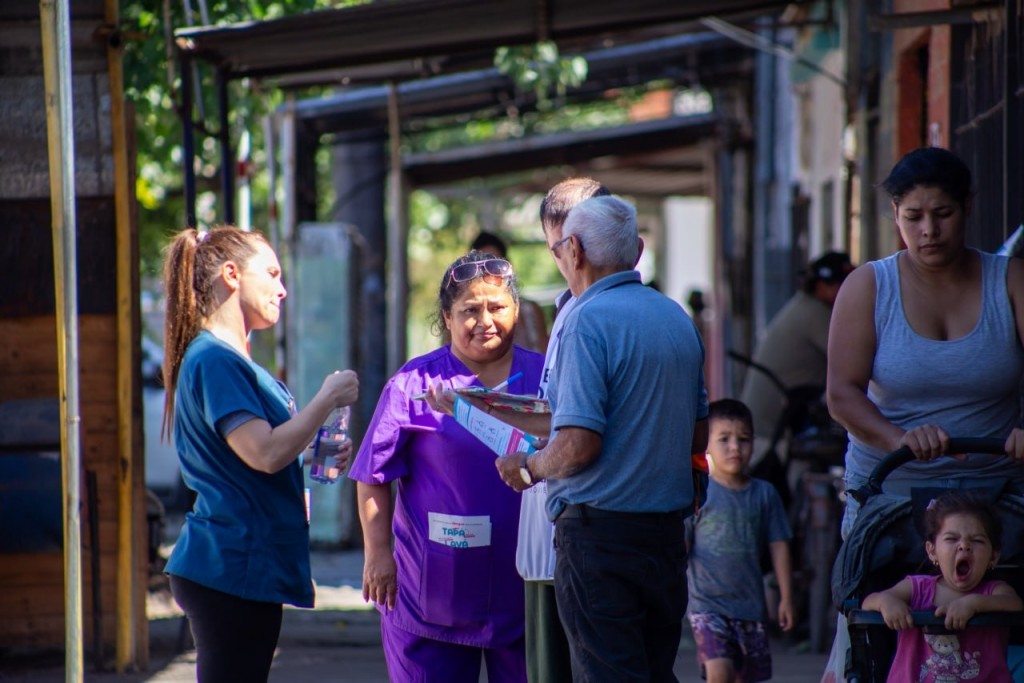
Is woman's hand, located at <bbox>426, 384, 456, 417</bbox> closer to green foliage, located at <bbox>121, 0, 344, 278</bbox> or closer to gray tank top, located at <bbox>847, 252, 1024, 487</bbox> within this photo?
gray tank top, located at <bbox>847, 252, 1024, 487</bbox>

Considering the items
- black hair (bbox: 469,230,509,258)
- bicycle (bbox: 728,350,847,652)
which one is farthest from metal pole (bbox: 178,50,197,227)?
bicycle (bbox: 728,350,847,652)

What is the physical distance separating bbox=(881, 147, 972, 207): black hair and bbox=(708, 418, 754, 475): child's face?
205cm

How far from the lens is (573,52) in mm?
12852

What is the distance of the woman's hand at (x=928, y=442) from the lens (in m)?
3.91

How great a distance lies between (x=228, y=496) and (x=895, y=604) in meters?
1.76

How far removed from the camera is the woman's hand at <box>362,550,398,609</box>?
461 centimetres

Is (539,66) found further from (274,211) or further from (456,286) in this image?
(456,286)

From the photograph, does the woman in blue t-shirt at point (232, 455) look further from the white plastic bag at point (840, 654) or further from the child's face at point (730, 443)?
the child's face at point (730, 443)

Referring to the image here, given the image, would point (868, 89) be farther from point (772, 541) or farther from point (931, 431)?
point (931, 431)

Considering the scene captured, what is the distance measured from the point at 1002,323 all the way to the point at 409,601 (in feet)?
6.33

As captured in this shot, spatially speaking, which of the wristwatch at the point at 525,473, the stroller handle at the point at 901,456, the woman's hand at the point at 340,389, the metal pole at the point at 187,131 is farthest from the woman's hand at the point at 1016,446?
the metal pole at the point at 187,131

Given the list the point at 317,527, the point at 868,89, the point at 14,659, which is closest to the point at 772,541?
the point at 14,659

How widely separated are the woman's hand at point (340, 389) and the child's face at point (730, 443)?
91.1 inches

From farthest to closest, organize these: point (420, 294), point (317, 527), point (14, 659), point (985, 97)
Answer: point (420, 294), point (317, 527), point (14, 659), point (985, 97)
